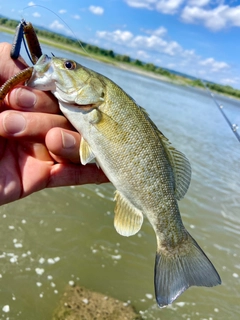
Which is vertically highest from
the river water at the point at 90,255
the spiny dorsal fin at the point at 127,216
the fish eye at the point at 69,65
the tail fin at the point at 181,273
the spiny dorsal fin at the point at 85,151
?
the fish eye at the point at 69,65

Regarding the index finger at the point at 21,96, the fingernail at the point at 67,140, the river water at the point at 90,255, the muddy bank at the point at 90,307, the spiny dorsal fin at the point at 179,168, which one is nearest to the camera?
the index finger at the point at 21,96

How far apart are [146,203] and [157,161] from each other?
12.9 inches

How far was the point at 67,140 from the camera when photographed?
2.47 meters

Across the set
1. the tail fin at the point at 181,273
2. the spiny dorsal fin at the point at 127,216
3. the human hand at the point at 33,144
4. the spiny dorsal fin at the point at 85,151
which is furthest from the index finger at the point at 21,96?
the tail fin at the point at 181,273

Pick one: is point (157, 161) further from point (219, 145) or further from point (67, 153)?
point (219, 145)

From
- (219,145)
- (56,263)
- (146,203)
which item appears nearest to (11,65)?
(146,203)

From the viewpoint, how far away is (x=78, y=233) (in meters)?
5.93

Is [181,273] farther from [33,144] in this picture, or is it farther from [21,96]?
[21,96]

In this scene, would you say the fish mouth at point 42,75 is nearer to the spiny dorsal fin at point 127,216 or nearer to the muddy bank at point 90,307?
the spiny dorsal fin at point 127,216

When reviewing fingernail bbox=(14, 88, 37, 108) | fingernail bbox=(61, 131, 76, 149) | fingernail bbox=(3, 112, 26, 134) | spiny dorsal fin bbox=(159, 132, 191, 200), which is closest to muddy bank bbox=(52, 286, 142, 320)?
spiny dorsal fin bbox=(159, 132, 191, 200)

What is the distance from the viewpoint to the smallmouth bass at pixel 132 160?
2365 millimetres

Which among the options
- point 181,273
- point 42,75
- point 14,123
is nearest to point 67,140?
point 14,123

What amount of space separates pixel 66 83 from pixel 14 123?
462mm

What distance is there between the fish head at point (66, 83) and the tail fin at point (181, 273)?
1313 mm
